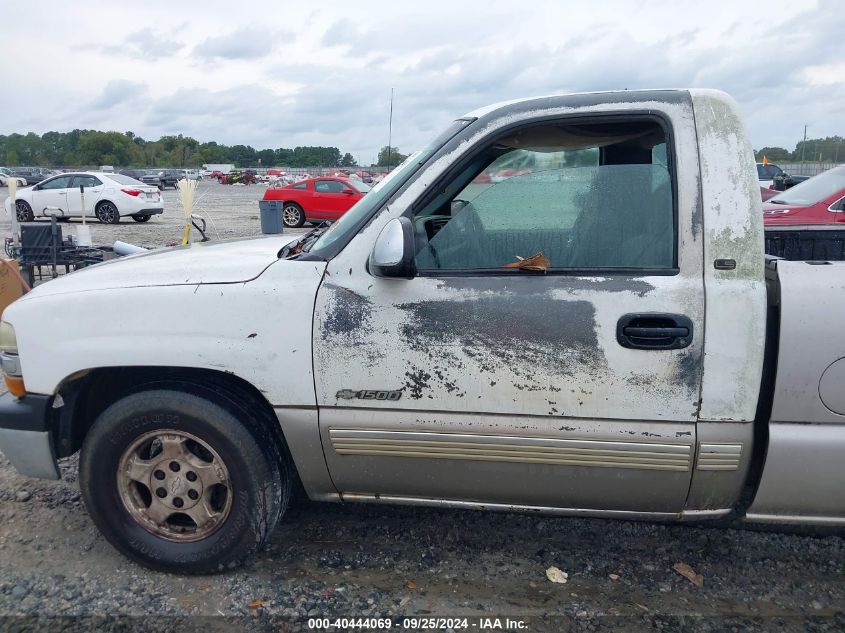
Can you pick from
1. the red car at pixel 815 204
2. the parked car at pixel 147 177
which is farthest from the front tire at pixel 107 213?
the red car at pixel 815 204

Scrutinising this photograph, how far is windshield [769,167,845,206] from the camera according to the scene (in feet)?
31.2

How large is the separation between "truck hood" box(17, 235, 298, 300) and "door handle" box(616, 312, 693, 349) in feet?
4.70

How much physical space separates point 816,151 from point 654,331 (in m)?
38.1

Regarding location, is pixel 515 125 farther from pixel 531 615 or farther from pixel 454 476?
pixel 531 615

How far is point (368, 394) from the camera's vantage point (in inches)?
109

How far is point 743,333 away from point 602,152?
0.89m

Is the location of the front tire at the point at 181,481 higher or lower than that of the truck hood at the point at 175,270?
lower

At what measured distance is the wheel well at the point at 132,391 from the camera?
293 cm

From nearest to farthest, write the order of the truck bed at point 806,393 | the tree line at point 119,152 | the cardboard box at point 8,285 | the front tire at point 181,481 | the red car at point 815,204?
the truck bed at point 806,393 < the front tire at point 181,481 < the cardboard box at point 8,285 < the red car at point 815,204 < the tree line at point 119,152

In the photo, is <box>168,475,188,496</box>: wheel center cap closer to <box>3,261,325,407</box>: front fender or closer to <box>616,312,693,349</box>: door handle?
<box>3,261,325,407</box>: front fender

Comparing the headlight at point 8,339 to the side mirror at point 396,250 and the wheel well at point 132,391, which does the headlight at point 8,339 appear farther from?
the side mirror at point 396,250

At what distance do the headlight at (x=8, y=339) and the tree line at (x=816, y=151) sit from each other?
35778 mm

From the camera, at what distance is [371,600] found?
9.56 feet

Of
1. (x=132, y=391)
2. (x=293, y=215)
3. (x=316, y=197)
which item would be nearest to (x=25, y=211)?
(x=293, y=215)
